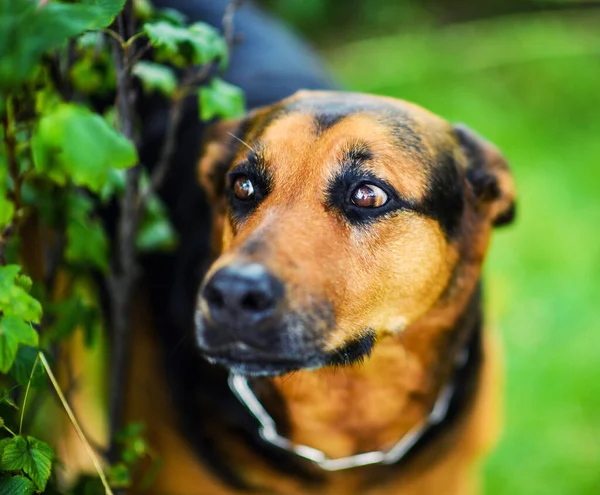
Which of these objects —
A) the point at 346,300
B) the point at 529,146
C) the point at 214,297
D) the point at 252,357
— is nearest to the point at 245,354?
the point at 252,357

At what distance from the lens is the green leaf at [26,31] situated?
1.31 metres

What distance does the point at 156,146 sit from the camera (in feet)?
11.5

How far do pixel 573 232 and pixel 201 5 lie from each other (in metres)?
3.17

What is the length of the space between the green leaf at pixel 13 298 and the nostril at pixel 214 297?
459 mm

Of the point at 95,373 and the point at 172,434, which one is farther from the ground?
the point at 172,434

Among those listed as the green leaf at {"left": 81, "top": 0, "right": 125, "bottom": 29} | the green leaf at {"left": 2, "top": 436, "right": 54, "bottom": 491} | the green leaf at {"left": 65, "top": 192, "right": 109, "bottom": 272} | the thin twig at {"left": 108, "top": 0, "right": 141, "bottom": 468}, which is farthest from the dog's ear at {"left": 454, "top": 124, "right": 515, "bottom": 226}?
the green leaf at {"left": 2, "top": 436, "right": 54, "bottom": 491}

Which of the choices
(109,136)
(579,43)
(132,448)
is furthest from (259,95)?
(579,43)

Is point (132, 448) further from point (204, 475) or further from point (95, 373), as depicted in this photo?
point (95, 373)

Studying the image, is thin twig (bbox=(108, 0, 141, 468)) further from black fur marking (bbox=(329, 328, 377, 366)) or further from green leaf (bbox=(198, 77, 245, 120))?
black fur marking (bbox=(329, 328, 377, 366))

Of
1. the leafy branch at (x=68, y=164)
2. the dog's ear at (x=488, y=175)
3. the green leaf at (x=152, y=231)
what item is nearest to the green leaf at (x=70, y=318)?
the leafy branch at (x=68, y=164)

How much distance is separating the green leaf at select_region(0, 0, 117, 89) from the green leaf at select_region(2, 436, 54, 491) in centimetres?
80

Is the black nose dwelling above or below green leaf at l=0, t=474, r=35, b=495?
above

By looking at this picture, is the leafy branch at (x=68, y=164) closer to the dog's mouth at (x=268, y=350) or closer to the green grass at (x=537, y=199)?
the dog's mouth at (x=268, y=350)

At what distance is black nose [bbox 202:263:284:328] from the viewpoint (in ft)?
5.97
